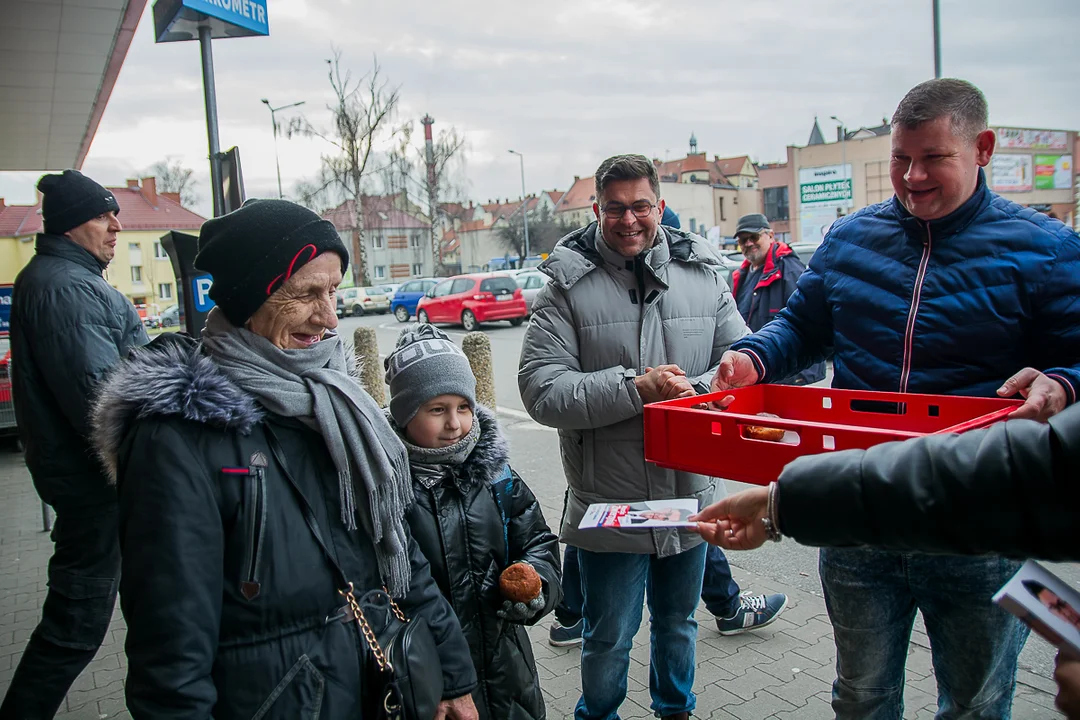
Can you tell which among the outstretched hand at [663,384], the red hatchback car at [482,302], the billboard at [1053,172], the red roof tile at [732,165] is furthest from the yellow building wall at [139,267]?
the red roof tile at [732,165]

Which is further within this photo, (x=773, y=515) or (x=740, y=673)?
(x=740, y=673)

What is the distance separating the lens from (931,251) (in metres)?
2.29

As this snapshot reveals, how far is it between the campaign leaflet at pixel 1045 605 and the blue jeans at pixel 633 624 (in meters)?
1.81

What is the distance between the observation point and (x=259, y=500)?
1.72 metres

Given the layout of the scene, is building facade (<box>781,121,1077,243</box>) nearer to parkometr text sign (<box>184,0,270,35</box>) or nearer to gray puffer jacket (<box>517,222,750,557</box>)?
parkometr text sign (<box>184,0,270,35</box>)

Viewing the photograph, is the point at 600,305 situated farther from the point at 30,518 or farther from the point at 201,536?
the point at 30,518

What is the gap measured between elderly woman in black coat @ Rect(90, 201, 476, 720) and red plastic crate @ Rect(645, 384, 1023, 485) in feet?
2.62

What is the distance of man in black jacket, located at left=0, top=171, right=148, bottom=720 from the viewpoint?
3332 millimetres

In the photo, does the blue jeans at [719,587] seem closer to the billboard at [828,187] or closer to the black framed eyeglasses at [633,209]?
the black framed eyeglasses at [633,209]

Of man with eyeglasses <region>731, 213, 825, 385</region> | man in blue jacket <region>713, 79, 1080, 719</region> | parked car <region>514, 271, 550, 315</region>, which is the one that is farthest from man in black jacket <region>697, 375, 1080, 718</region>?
parked car <region>514, 271, 550, 315</region>

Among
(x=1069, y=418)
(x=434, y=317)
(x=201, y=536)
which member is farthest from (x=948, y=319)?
(x=434, y=317)

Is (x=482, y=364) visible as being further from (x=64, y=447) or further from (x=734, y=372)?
(x=734, y=372)

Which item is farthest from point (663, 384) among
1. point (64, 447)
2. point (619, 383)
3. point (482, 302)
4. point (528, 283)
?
point (528, 283)

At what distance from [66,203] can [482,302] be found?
21091 mm
